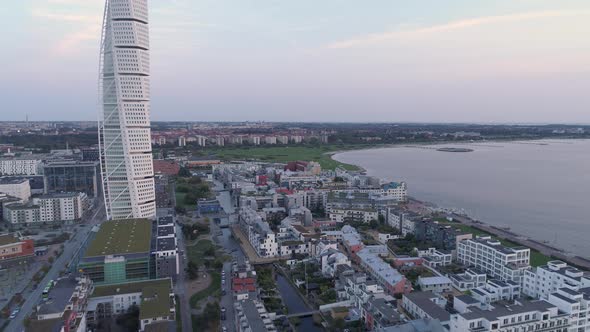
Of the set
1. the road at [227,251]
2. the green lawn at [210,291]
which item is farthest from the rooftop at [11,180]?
the green lawn at [210,291]

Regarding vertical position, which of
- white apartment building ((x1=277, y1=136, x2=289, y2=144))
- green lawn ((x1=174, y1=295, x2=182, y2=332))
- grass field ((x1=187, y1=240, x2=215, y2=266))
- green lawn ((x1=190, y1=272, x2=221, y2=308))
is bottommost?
green lawn ((x1=174, y1=295, x2=182, y2=332))

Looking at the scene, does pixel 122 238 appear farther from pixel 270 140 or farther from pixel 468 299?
pixel 270 140

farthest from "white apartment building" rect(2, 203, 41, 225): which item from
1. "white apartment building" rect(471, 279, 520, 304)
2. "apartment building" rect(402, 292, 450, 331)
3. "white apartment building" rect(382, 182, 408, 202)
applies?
"white apartment building" rect(471, 279, 520, 304)

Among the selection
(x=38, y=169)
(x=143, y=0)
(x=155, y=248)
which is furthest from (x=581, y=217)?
(x=38, y=169)

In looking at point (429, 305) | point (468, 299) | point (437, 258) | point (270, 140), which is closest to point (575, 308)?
point (468, 299)

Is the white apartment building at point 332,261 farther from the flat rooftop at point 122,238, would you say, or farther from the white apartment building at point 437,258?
the flat rooftop at point 122,238

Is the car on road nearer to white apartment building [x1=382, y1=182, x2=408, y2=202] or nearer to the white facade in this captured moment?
the white facade

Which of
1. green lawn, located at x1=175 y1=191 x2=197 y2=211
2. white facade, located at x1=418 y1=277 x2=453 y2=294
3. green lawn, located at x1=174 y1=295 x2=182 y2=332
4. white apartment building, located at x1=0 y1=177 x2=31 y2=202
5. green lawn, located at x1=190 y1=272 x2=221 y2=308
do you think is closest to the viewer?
green lawn, located at x1=174 y1=295 x2=182 y2=332
